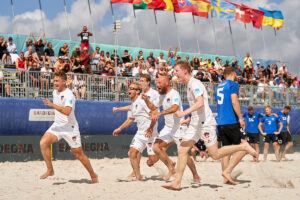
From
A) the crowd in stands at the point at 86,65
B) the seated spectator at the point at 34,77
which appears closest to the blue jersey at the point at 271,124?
the crowd in stands at the point at 86,65

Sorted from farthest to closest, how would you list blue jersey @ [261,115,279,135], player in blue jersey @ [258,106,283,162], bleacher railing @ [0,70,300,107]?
1. blue jersey @ [261,115,279,135]
2. player in blue jersey @ [258,106,283,162]
3. bleacher railing @ [0,70,300,107]

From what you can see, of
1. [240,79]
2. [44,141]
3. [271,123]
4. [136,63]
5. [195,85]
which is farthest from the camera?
[240,79]

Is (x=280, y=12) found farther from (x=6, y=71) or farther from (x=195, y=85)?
(x=195, y=85)

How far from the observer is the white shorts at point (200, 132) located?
6511 mm

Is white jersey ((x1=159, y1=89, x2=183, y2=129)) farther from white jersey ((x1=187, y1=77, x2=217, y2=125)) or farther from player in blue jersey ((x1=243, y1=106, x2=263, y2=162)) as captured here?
player in blue jersey ((x1=243, y1=106, x2=263, y2=162))

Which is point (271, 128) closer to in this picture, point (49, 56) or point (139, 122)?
point (139, 122)

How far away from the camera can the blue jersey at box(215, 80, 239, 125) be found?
7.14 m

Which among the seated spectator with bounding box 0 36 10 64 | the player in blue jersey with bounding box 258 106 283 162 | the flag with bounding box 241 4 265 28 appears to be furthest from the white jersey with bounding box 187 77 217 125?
the flag with bounding box 241 4 265 28

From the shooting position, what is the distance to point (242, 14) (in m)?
26.9

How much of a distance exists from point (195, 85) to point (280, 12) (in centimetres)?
2480

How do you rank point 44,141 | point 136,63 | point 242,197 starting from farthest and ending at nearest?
1. point 136,63
2. point 44,141
3. point 242,197

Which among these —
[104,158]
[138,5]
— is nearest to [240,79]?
[138,5]

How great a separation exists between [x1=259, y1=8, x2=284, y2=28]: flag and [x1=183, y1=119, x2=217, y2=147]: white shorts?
77.1ft

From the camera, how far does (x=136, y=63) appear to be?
1712cm
